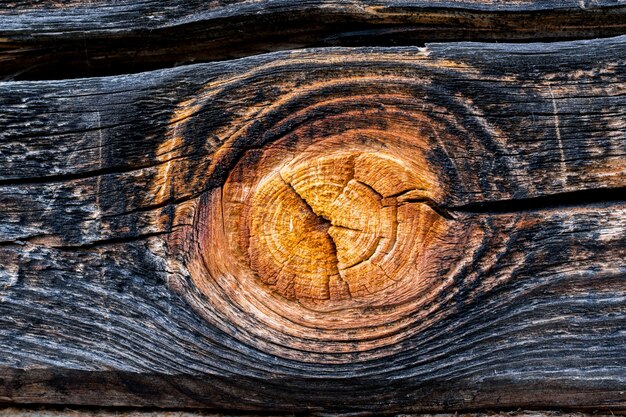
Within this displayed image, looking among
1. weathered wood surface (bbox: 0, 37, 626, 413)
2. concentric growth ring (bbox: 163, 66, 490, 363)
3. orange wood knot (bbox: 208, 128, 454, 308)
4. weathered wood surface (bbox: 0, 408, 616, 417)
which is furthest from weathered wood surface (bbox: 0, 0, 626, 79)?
weathered wood surface (bbox: 0, 408, 616, 417)

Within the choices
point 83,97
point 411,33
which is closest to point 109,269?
point 83,97

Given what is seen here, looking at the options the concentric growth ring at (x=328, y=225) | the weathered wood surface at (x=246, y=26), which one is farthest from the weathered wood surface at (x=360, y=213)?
the weathered wood surface at (x=246, y=26)

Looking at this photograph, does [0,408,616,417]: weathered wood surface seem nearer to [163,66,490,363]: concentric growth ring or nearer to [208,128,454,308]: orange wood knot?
[163,66,490,363]: concentric growth ring

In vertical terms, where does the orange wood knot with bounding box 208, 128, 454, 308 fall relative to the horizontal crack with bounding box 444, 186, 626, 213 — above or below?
below

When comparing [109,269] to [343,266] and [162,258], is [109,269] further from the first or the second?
[343,266]

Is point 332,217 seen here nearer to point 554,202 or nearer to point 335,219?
point 335,219

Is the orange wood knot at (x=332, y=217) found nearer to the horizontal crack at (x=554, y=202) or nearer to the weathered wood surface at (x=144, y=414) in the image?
the horizontal crack at (x=554, y=202)

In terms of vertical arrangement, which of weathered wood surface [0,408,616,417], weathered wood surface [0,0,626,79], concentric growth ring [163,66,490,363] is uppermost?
weathered wood surface [0,0,626,79]
